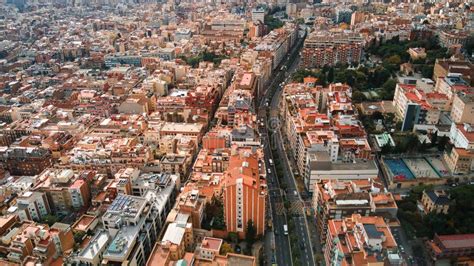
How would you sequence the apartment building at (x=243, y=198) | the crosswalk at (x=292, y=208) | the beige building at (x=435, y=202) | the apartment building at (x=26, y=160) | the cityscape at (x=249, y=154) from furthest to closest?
1. the apartment building at (x=26, y=160)
2. the crosswalk at (x=292, y=208)
3. the beige building at (x=435, y=202)
4. the apartment building at (x=243, y=198)
5. the cityscape at (x=249, y=154)

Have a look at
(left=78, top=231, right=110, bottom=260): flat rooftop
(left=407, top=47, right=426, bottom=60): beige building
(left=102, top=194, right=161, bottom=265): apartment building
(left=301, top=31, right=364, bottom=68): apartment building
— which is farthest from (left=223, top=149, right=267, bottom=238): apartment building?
(left=407, top=47, right=426, bottom=60): beige building

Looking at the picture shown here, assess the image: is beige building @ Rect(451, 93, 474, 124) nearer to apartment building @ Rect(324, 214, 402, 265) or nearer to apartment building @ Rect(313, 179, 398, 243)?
apartment building @ Rect(313, 179, 398, 243)

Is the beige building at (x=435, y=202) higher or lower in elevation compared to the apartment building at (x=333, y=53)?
lower

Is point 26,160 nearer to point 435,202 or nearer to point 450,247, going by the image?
point 435,202

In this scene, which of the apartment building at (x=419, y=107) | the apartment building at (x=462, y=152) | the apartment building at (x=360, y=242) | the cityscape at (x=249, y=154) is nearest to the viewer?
the apartment building at (x=360, y=242)

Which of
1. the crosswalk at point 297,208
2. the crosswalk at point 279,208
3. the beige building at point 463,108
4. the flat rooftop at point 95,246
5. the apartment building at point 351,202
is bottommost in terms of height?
the crosswalk at point 297,208

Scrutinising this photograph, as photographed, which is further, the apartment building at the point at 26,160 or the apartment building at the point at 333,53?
the apartment building at the point at 333,53

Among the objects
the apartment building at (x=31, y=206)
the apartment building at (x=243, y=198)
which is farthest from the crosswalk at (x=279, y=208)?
the apartment building at (x=31, y=206)

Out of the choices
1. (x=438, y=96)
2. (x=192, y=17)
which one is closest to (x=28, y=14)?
(x=192, y=17)

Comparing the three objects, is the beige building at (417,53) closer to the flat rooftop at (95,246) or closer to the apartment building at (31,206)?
the flat rooftop at (95,246)

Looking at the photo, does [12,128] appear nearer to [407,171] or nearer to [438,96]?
[407,171]
